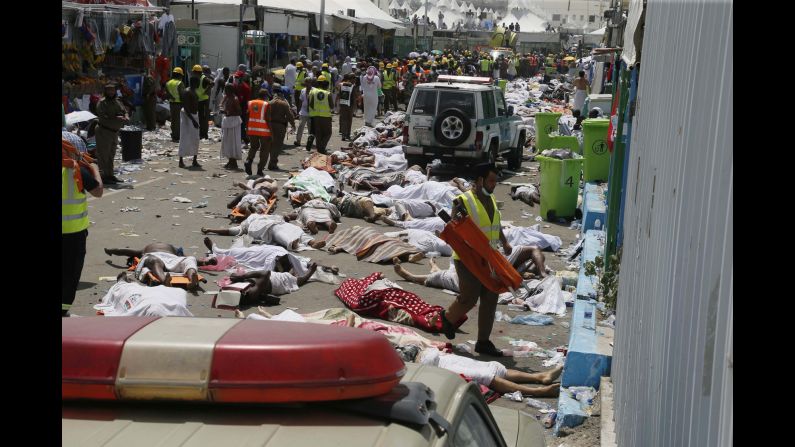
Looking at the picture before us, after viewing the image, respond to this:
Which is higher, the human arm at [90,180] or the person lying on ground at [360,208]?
the human arm at [90,180]

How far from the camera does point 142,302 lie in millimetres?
8453

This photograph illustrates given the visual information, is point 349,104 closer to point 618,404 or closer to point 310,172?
point 310,172

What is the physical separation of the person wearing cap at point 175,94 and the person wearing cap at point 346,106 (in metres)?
4.53

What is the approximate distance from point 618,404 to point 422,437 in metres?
3.48

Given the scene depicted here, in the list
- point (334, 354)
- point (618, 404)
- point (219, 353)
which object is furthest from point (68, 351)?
point (618, 404)

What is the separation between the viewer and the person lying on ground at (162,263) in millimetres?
10016

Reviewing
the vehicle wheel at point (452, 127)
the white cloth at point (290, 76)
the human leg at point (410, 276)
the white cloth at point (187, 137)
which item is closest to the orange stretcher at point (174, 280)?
the human leg at point (410, 276)

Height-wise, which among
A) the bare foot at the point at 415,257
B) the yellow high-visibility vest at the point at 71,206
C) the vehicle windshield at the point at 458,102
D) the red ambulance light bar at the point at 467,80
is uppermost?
the red ambulance light bar at the point at 467,80

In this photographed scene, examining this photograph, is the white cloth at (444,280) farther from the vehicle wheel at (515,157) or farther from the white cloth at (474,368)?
the vehicle wheel at (515,157)

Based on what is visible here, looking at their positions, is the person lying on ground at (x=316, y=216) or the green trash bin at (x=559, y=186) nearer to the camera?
the person lying on ground at (x=316, y=216)

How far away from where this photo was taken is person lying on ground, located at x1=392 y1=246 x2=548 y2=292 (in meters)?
10.9

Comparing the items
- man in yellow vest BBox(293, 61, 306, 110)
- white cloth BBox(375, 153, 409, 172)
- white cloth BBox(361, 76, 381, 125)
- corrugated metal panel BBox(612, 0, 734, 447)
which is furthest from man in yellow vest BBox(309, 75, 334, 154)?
corrugated metal panel BBox(612, 0, 734, 447)

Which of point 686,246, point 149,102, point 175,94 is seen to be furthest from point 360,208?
point 686,246

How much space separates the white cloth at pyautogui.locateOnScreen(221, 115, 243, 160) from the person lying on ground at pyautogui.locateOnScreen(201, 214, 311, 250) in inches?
221
